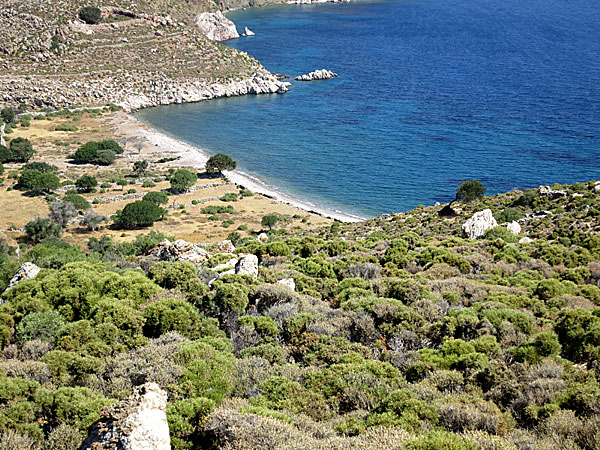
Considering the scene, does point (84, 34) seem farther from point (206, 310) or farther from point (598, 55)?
point (598, 55)

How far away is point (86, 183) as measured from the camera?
186 ft

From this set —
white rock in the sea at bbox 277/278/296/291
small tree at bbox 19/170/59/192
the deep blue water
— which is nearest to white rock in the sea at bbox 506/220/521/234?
white rock in the sea at bbox 277/278/296/291

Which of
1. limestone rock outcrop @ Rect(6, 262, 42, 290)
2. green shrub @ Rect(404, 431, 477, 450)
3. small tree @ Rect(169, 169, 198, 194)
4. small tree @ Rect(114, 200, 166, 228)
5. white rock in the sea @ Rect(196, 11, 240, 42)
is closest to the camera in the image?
green shrub @ Rect(404, 431, 477, 450)

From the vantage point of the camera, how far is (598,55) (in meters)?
125

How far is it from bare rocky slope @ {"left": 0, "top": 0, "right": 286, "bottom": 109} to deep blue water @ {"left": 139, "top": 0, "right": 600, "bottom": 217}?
7340mm

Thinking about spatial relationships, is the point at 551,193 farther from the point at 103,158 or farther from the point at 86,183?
the point at 103,158

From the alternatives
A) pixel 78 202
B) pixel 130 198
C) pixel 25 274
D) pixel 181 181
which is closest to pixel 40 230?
pixel 78 202

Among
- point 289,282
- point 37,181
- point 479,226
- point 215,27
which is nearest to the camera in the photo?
point 289,282

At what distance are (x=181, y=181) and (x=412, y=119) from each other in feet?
158

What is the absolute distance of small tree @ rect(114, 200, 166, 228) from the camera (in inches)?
1857

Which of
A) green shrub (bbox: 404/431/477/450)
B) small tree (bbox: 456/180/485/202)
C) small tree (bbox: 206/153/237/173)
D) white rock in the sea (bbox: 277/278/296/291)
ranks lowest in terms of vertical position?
small tree (bbox: 206/153/237/173)

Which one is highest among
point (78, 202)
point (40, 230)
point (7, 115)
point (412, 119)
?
point (412, 119)

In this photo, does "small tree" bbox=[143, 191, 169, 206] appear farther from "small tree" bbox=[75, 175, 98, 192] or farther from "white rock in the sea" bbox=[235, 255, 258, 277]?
"white rock in the sea" bbox=[235, 255, 258, 277]

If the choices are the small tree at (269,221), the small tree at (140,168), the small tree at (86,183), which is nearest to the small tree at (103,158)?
the small tree at (140,168)
